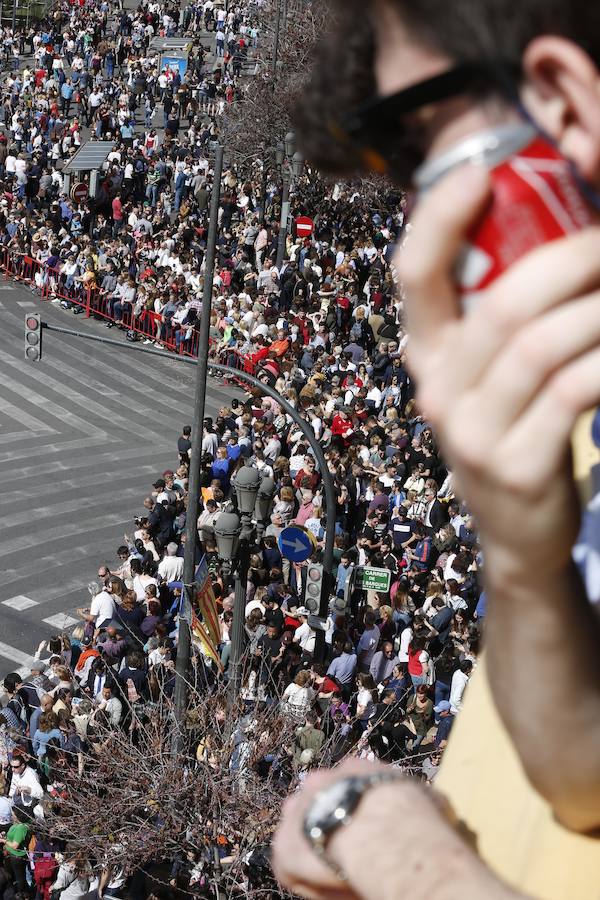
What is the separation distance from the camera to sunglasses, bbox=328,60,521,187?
1.30 m

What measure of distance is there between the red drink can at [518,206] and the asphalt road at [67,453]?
17.3 meters

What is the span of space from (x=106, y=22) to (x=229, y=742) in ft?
156

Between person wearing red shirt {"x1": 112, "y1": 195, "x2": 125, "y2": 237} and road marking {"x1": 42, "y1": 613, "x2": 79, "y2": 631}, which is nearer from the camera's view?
road marking {"x1": 42, "y1": 613, "x2": 79, "y2": 631}

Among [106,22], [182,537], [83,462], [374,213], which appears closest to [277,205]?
[374,213]

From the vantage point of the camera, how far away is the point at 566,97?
1.26m

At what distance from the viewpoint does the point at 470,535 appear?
16484 mm

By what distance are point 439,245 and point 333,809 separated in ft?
2.98

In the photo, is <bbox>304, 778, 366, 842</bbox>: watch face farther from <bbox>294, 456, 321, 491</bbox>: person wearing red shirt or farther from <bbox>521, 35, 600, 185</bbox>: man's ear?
<bbox>294, 456, 321, 491</bbox>: person wearing red shirt

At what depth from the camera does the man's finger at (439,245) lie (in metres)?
1.25

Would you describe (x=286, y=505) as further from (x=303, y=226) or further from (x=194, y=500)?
(x=303, y=226)

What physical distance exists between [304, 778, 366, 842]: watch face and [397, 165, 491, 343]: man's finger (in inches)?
31.4

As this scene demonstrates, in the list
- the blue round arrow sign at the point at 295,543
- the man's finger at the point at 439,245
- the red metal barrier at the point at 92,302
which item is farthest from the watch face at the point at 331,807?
the red metal barrier at the point at 92,302

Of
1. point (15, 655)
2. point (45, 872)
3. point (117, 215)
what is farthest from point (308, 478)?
point (117, 215)

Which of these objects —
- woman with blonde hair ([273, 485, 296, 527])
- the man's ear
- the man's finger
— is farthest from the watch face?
woman with blonde hair ([273, 485, 296, 527])
